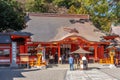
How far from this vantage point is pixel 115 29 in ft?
233

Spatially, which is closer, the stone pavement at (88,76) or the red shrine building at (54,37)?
the stone pavement at (88,76)

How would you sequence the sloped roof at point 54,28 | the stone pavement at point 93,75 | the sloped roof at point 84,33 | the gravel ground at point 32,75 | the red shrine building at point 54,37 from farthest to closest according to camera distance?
the sloped roof at point 54,28 < the sloped roof at point 84,33 < the red shrine building at point 54,37 < the gravel ground at point 32,75 < the stone pavement at point 93,75

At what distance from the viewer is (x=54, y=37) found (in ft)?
146

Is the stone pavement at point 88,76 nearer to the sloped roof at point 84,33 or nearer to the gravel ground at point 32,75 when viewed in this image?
the gravel ground at point 32,75

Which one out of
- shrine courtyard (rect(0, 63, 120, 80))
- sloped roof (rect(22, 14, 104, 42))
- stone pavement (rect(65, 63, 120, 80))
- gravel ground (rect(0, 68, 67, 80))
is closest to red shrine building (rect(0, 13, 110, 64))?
sloped roof (rect(22, 14, 104, 42))

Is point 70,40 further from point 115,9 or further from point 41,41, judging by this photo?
point 115,9

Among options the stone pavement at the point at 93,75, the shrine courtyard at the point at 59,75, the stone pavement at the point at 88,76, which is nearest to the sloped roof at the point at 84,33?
the stone pavement at the point at 93,75

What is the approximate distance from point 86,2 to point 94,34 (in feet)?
19.5

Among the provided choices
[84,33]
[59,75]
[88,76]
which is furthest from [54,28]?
[88,76]

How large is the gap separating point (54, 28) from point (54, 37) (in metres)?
2.87

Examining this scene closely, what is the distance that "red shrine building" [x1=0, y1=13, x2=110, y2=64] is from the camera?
4069 cm

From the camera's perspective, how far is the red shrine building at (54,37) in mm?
→ 40688

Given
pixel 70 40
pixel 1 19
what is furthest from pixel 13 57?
pixel 70 40

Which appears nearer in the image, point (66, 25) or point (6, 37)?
point (6, 37)
